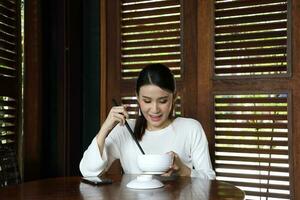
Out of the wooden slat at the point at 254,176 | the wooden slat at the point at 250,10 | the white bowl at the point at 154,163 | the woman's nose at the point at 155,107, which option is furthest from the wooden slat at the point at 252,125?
the white bowl at the point at 154,163

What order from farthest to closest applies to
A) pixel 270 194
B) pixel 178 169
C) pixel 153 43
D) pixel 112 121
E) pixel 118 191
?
pixel 153 43, pixel 270 194, pixel 112 121, pixel 178 169, pixel 118 191

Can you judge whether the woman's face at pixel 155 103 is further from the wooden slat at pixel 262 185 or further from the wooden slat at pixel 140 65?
the wooden slat at pixel 262 185

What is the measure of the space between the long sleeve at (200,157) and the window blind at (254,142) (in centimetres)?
33

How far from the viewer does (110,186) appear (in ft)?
4.66

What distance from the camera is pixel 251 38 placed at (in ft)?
6.88

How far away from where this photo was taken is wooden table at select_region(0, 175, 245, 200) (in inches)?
48.6

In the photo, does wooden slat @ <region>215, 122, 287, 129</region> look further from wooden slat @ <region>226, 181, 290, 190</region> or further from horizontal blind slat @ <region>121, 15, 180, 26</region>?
horizontal blind slat @ <region>121, 15, 180, 26</region>

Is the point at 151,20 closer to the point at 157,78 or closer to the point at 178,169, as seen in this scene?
the point at 157,78

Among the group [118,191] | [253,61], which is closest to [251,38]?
[253,61]

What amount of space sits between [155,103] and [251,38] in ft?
2.30

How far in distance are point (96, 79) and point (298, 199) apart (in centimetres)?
143

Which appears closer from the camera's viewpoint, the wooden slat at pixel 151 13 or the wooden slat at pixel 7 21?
the wooden slat at pixel 7 21

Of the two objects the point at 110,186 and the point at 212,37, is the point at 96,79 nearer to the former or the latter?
the point at 212,37

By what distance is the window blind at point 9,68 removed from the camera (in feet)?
6.72
